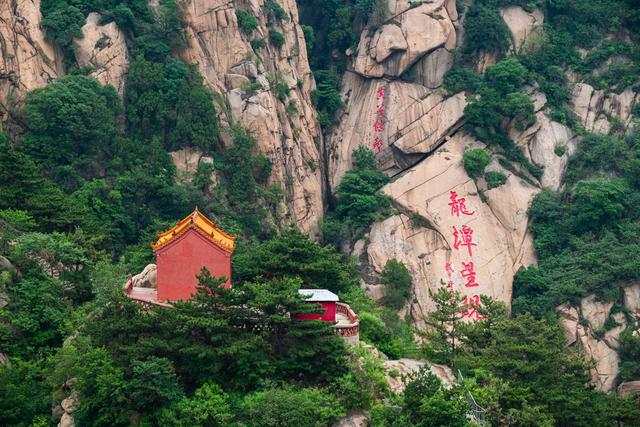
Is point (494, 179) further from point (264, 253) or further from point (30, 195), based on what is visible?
point (30, 195)

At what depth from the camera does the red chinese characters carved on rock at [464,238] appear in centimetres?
3209

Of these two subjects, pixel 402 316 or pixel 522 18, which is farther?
pixel 522 18

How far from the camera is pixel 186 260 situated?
22.1 m

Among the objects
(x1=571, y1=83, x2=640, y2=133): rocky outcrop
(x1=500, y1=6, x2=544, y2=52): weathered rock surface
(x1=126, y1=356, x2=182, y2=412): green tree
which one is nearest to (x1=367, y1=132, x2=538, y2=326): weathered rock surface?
(x1=571, y1=83, x2=640, y2=133): rocky outcrop

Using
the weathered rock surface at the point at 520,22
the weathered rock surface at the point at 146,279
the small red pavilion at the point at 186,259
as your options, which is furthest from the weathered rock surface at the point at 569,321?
the weathered rock surface at the point at 146,279

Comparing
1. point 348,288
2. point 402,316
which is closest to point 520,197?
point 402,316

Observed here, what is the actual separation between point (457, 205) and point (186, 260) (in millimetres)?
12295

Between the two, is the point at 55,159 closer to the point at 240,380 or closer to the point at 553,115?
the point at 240,380

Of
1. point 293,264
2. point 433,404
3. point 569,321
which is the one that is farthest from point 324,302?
point 569,321

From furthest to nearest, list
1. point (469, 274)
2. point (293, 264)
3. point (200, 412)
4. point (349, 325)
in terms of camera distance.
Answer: point (469, 274)
point (293, 264)
point (349, 325)
point (200, 412)

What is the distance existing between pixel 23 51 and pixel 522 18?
580 inches

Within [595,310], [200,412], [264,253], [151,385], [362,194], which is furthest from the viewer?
[362,194]

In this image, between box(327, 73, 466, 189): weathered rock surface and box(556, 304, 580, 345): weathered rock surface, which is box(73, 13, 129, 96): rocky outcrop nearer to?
box(327, 73, 466, 189): weathered rock surface

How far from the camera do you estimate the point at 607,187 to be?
102ft
